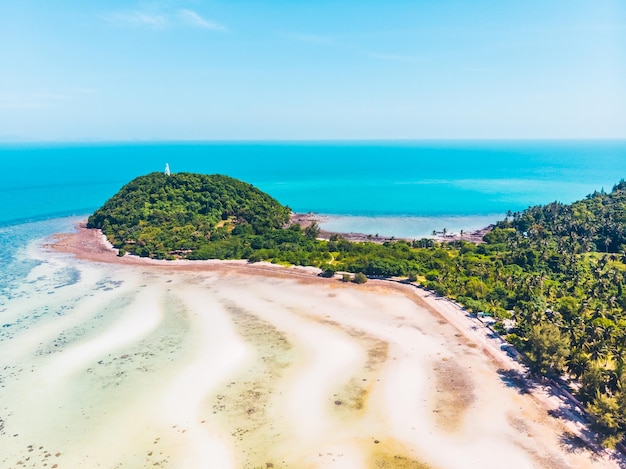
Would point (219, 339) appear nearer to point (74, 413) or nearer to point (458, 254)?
point (74, 413)

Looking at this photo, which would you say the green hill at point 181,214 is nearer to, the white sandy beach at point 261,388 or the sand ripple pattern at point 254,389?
the white sandy beach at point 261,388

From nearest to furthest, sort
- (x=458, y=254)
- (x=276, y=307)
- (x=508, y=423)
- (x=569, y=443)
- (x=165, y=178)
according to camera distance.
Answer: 1. (x=569, y=443)
2. (x=508, y=423)
3. (x=276, y=307)
4. (x=458, y=254)
5. (x=165, y=178)

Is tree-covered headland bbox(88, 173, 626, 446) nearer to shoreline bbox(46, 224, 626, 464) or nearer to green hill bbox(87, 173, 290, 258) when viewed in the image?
green hill bbox(87, 173, 290, 258)

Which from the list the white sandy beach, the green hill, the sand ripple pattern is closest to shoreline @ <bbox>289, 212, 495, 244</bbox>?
the green hill

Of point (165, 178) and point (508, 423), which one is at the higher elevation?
point (165, 178)

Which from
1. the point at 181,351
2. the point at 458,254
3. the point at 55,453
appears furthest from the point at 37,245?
the point at 458,254

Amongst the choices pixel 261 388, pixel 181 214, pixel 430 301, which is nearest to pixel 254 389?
pixel 261 388

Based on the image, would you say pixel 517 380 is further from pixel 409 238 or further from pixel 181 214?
pixel 181 214

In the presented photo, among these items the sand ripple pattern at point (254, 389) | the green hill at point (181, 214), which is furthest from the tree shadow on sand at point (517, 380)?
the green hill at point (181, 214)
